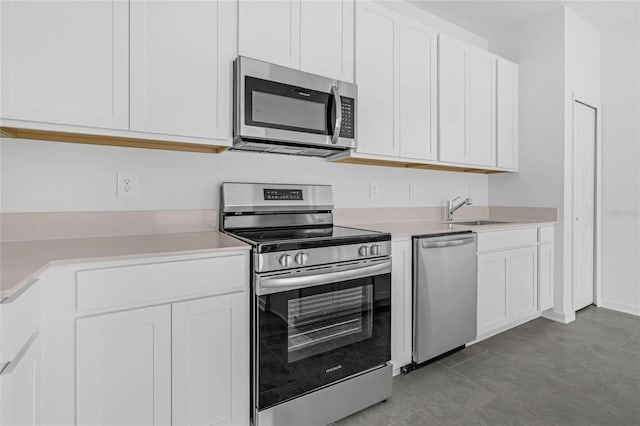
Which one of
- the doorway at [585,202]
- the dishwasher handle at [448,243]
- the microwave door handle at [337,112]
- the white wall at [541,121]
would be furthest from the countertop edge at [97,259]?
the doorway at [585,202]

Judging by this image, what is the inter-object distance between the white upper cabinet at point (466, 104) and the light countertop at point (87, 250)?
6.58ft

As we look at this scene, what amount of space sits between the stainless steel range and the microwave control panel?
655 millimetres

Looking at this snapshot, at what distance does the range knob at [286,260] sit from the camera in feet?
5.01

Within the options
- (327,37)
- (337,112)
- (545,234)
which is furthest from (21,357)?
(545,234)

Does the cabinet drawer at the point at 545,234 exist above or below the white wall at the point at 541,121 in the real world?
below

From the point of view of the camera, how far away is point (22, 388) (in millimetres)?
966

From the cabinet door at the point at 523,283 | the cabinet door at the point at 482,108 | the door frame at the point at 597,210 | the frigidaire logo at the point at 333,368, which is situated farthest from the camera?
the door frame at the point at 597,210

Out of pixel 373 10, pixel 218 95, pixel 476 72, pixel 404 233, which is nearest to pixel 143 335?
pixel 218 95

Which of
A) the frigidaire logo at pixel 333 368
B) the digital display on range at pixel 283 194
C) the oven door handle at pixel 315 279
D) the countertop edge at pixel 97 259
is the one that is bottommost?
the frigidaire logo at pixel 333 368

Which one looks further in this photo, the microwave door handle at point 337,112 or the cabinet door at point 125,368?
the microwave door handle at point 337,112

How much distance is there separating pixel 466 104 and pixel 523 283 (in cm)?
159

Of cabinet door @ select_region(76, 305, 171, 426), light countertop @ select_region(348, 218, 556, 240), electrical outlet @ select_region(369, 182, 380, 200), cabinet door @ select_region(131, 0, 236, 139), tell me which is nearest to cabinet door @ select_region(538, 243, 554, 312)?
light countertop @ select_region(348, 218, 556, 240)

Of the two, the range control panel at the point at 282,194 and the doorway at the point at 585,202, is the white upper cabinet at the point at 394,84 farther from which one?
the doorway at the point at 585,202

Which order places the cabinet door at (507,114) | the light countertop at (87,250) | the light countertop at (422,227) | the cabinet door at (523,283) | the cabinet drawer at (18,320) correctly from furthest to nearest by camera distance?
the cabinet door at (507,114) → the cabinet door at (523,283) → the light countertop at (422,227) → the light countertop at (87,250) → the cabinet drawer at (18,320)
